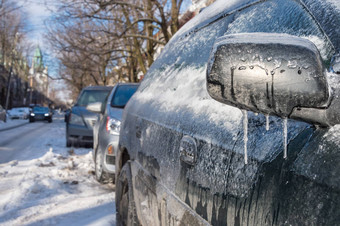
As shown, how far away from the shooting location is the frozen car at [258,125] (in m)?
0.94

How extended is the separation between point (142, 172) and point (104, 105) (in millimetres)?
3934

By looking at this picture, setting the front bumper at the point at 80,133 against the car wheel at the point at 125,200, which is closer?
the car wheel at the point at 125,200

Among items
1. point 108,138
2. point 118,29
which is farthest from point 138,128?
point 118,29

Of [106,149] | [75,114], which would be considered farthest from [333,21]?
[75,114]

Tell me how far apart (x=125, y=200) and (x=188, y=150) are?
5.17ft

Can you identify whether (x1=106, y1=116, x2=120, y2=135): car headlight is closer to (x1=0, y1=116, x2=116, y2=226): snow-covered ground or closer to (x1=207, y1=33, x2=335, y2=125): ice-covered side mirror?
(x1=0, y1=116, x2=116, y2=226): snow-covered ground

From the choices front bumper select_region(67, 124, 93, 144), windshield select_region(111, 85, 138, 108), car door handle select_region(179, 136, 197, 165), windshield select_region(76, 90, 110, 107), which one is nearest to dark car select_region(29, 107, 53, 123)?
windshield select_region(76, 90, 110, 107)

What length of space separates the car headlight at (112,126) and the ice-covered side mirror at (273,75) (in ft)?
15.5

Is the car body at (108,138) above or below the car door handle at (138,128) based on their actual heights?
below

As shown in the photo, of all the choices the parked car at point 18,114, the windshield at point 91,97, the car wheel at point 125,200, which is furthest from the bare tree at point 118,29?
the parked car at point 18,114

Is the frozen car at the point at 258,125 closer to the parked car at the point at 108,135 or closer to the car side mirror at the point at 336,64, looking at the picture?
the car side mirror at the point at 336,64

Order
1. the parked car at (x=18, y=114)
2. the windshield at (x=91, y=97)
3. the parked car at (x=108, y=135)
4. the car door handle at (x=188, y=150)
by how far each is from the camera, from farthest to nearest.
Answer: the parked car at (x=18, y=114), the windshield at (x=91, y=97), the parked car at (x=108, y=135), the car door handle at (x=188, y=150)

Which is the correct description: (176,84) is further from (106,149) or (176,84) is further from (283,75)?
(106,149)

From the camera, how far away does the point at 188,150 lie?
5.31ft
